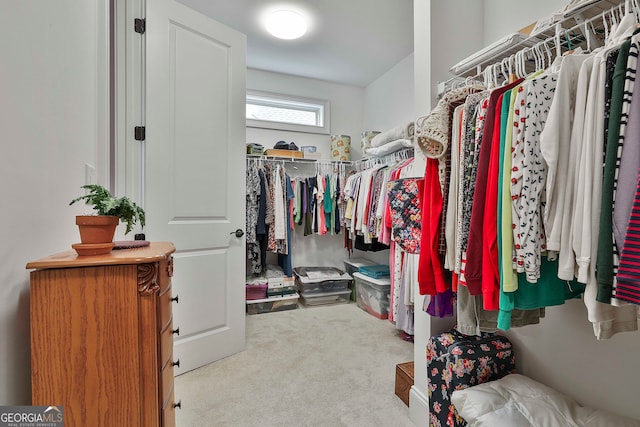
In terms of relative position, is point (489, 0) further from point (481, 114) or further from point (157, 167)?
point (157, 167)

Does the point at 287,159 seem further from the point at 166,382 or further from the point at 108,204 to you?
the point at 166,382

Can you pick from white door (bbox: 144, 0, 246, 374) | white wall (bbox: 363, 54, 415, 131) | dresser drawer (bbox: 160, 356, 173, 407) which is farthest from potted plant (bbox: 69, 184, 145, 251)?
white wall (bbox: 363, 54, 415, 131)

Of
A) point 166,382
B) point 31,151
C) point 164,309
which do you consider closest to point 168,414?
point 166,382

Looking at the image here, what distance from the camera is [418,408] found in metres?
1.46

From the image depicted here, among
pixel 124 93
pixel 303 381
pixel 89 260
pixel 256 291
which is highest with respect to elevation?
pixel 124 93

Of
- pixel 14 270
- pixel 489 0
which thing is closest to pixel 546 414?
pixel 14 270

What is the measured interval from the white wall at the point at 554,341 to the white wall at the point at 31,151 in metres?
1.46

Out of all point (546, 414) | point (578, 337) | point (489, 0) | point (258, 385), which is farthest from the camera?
point (258, 385)

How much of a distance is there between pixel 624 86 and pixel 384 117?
9.86 feet

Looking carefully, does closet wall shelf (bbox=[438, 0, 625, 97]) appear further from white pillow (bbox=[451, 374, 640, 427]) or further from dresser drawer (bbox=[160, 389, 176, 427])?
dresser drawer (bbox=[160, 389, 176, 427])

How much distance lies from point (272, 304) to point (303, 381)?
1.32 meters

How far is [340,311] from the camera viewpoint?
310 cm

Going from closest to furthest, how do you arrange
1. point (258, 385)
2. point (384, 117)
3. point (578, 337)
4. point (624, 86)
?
point (624, 86), point (578, 337), point (258, 385), point (384, 117)

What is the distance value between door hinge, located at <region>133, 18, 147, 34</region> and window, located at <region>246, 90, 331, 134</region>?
5.26 ft
